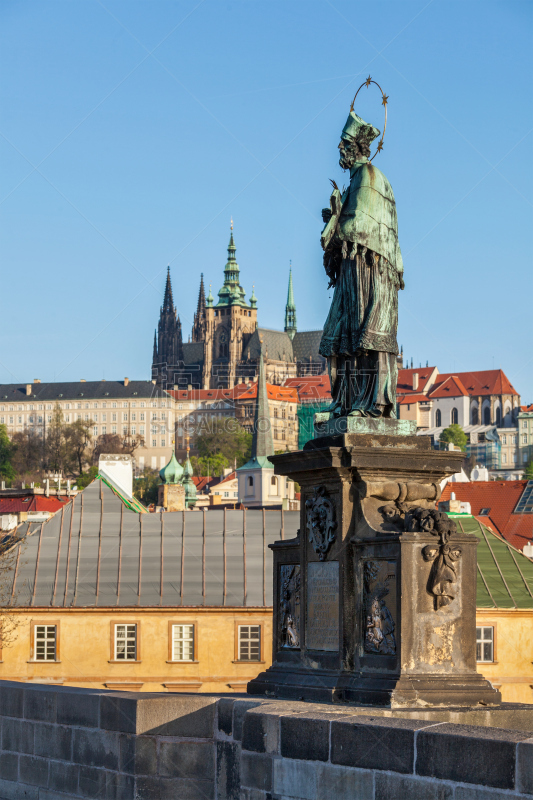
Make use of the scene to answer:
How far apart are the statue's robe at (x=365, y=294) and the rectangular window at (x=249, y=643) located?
25.6 metres

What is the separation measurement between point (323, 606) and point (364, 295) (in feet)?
7.54

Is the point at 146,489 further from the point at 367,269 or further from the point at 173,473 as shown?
the point at 367,269

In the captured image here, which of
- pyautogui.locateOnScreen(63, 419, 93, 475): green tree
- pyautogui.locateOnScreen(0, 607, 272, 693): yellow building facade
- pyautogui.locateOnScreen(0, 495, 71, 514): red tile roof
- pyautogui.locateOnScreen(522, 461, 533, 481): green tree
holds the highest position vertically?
pyautogui.locateOnScreen(63, 419, 93, 475): green tree

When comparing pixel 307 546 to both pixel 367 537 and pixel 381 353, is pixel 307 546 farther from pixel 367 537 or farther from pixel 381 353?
pixel 381 353

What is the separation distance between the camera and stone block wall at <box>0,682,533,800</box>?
6383 millimetres

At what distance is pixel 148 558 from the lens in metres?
36.9

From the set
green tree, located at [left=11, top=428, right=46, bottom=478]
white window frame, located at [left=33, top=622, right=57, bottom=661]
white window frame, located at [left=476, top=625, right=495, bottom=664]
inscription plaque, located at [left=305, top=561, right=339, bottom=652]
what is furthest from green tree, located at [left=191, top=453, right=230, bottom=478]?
inscription plaque, located at [left=305, top=561, right=339, bottom=652]

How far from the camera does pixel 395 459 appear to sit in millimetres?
8977

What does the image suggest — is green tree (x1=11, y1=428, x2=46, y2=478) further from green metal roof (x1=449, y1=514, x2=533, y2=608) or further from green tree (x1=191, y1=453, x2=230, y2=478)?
green metal roof (x1=449, y1=514, x2=533, y2=608)

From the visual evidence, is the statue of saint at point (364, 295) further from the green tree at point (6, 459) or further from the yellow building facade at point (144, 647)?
the green tree at point (6, 459)

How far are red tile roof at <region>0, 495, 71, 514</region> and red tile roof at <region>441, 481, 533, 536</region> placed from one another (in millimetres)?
18864

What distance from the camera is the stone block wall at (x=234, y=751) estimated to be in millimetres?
6383

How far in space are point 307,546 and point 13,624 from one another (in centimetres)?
2703

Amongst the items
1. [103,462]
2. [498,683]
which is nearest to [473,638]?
[498,683]
